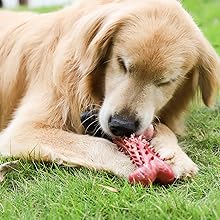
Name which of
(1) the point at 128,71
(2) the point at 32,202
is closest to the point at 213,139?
(1) the point at 128,71

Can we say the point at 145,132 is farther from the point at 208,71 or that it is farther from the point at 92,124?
the point at 208,71

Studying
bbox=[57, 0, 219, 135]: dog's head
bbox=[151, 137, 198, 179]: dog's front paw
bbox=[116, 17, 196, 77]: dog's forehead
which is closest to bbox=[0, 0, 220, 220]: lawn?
bbox=[151, 137, 198, 179]: dog's front paw

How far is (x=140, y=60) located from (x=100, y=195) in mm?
892

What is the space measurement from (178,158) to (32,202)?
96cm

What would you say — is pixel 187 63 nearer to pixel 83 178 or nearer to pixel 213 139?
pixel 213 139

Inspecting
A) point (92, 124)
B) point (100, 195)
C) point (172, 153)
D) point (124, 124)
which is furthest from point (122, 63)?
point (100, 195)

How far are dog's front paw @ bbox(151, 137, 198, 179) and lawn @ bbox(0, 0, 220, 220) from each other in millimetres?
53

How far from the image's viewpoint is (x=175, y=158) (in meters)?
3.58

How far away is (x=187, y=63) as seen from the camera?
382 centimetres

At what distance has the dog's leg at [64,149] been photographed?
11.6ft

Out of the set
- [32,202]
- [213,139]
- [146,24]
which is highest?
[146,24]

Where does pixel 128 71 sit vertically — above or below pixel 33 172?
above

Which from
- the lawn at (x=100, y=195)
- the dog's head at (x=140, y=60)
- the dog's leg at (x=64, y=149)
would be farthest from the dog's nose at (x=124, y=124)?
the lawn at (x=100, y=195)

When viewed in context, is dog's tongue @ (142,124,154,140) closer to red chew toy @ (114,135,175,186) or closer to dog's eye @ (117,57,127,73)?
red chew toy @ (114,135,175,186)
